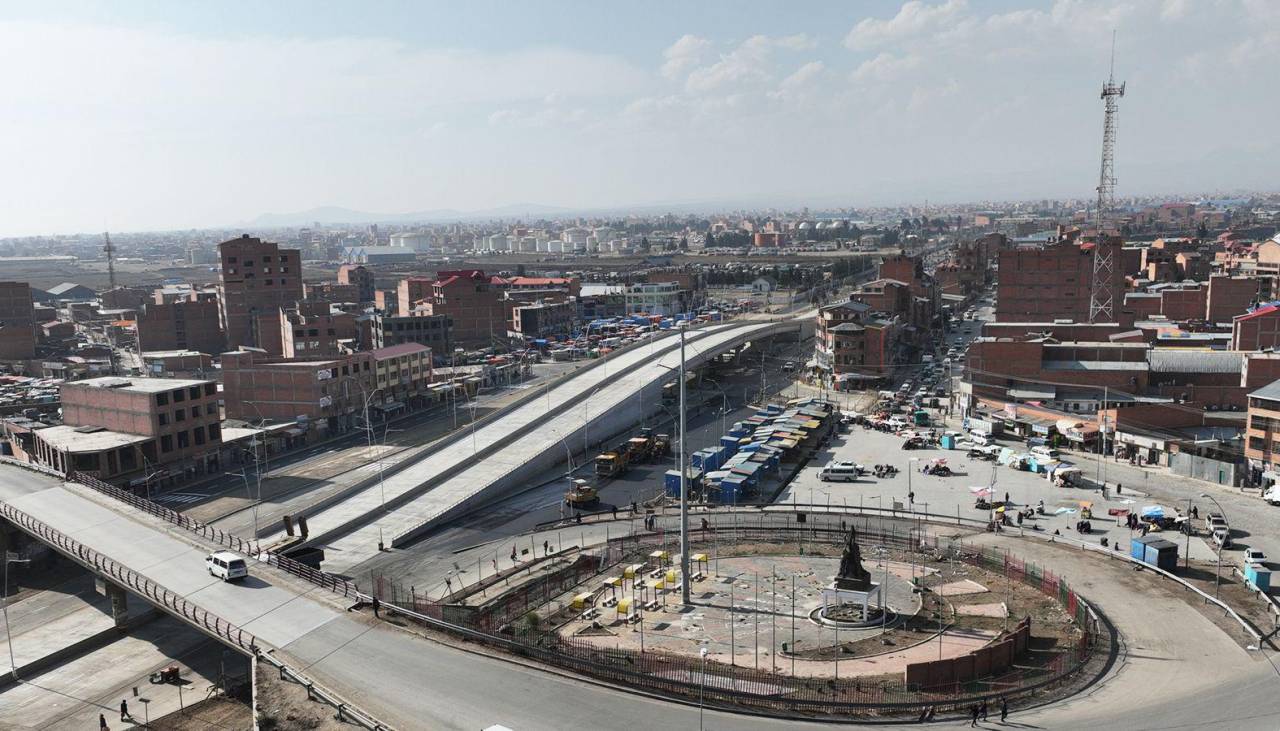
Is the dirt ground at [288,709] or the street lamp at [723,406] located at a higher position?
the dirt ground at [288,709]

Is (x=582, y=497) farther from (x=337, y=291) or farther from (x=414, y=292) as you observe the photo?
(x=337, y=291)

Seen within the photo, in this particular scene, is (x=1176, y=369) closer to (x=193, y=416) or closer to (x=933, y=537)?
(x=933, y=537)

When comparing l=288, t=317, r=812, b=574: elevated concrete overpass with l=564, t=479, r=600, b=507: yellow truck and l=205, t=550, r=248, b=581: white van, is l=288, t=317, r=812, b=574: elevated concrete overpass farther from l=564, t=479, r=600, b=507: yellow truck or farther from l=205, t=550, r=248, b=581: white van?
l=205, t=550, r=248, b=581: white van

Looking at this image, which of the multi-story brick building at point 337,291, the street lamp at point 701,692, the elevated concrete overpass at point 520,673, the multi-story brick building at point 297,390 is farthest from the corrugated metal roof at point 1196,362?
the multi-story brick building at point 337,291

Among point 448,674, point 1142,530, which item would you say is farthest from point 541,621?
point 1142,530

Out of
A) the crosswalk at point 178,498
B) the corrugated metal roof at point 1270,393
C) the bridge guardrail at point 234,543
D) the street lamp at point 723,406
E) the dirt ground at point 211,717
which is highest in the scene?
the corrugated metal roof at point 1270,393

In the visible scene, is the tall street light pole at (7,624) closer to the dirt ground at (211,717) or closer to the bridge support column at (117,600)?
the bridge support column at (117,600)

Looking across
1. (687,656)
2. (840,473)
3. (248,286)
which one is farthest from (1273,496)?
(248,286)
